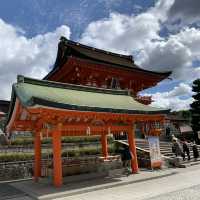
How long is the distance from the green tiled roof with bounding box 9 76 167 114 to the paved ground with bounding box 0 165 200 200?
3477 mm

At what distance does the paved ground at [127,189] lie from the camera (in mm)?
10352

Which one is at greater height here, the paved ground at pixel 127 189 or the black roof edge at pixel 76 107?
the black roof edge at pixel 76 107

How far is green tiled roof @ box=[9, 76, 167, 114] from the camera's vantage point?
11355 millimetres

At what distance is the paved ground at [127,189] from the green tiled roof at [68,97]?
11.4 feet

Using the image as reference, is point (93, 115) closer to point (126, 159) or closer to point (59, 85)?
point (59, 85)

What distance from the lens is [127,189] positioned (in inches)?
464

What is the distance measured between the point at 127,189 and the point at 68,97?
17.0 ft

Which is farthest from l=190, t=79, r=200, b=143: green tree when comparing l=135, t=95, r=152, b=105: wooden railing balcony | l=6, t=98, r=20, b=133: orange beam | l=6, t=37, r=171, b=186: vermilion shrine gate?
l=6, t=98, r=20, b=133: orange beam

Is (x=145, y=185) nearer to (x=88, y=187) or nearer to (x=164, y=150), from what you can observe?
(x=88, y=187)

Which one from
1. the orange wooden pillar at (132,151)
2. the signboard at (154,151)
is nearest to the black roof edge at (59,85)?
the orange wooden pillar at (132,151)

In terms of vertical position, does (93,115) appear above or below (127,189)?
above

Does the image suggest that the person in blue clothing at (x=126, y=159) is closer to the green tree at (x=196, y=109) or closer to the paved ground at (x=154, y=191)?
the paved ground at (x=154, y=191)

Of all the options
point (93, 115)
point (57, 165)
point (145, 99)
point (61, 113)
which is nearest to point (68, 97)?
point (93, 115)

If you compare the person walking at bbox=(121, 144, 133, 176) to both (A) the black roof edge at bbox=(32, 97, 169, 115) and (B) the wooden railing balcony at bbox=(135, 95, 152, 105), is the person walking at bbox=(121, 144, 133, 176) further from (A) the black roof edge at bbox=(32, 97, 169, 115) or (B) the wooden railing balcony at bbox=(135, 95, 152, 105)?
(B) the wooden railing balcony at bbox=(135, 95, 152, 105)
